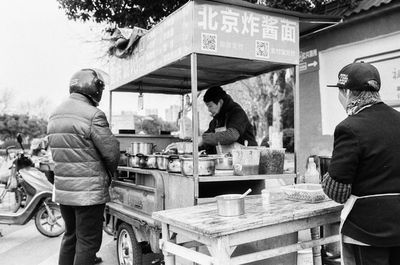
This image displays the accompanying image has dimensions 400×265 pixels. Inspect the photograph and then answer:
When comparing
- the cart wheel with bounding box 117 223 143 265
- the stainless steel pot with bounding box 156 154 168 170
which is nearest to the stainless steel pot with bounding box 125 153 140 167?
the stainless steel pot with bounding box 156 154 168 170

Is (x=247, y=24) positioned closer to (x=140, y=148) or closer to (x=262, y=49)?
(x=262, y=49)

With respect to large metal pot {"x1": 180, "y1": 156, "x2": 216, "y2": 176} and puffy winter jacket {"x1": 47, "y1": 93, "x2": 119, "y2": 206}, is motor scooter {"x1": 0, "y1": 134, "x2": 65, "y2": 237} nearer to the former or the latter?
puffy winter jacket {"x1": 47, "y1": 93, "x2": 119, "y2": 206}

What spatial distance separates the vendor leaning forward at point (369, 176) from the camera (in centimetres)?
219

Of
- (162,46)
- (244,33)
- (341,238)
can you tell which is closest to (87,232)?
(162,46)

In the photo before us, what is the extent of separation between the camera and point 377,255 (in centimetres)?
222

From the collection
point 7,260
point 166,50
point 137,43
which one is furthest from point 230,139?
point 7,260

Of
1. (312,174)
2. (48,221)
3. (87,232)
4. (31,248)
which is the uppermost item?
(312,174)

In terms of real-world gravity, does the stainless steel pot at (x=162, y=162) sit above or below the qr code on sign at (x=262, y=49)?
below

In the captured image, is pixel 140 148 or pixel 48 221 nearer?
pixel 140 148

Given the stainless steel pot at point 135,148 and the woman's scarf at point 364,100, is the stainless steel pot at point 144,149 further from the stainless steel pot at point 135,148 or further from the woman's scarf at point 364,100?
the woman's scarf at point 364,100

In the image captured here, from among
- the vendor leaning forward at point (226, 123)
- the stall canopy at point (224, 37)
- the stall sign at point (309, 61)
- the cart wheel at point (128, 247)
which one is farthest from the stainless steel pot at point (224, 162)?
the stall sign at point (309, 61)

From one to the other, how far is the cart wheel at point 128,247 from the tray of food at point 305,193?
1.64 meters

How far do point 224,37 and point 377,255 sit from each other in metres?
2.11

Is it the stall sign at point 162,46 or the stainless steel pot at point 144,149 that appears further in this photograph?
the stainless steel pot at point 144,149
